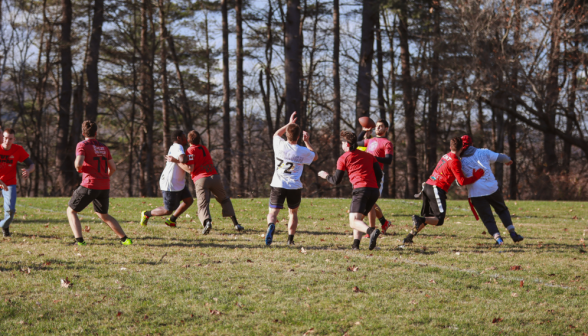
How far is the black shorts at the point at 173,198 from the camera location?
9211 mm

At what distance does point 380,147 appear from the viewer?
26.8ft

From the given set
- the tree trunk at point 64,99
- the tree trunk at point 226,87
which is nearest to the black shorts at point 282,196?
the tree trunk at point 64,99

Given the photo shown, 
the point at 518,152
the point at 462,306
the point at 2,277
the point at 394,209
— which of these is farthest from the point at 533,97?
the point at 2,277

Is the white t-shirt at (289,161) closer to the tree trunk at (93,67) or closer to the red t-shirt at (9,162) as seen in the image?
the red t-shirt at (9,162)

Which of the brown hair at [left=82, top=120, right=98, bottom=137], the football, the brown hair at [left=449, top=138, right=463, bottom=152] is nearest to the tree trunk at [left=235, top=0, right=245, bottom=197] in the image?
the football

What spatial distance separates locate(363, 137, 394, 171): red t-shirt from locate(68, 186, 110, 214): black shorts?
4144 mm

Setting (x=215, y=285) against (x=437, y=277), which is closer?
(x=215, y=285)

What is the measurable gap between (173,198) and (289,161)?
2.99 metres

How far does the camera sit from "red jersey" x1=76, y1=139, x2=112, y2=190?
23.4ft

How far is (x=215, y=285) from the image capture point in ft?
17.6

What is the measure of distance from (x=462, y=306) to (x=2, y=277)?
4843 mm

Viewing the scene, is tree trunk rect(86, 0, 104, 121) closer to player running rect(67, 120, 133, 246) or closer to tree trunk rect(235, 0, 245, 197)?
tree trunk rect(235, 0, 245, 197)

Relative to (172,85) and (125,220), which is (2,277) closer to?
(125,220)

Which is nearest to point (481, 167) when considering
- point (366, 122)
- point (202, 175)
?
point (366, 122)
